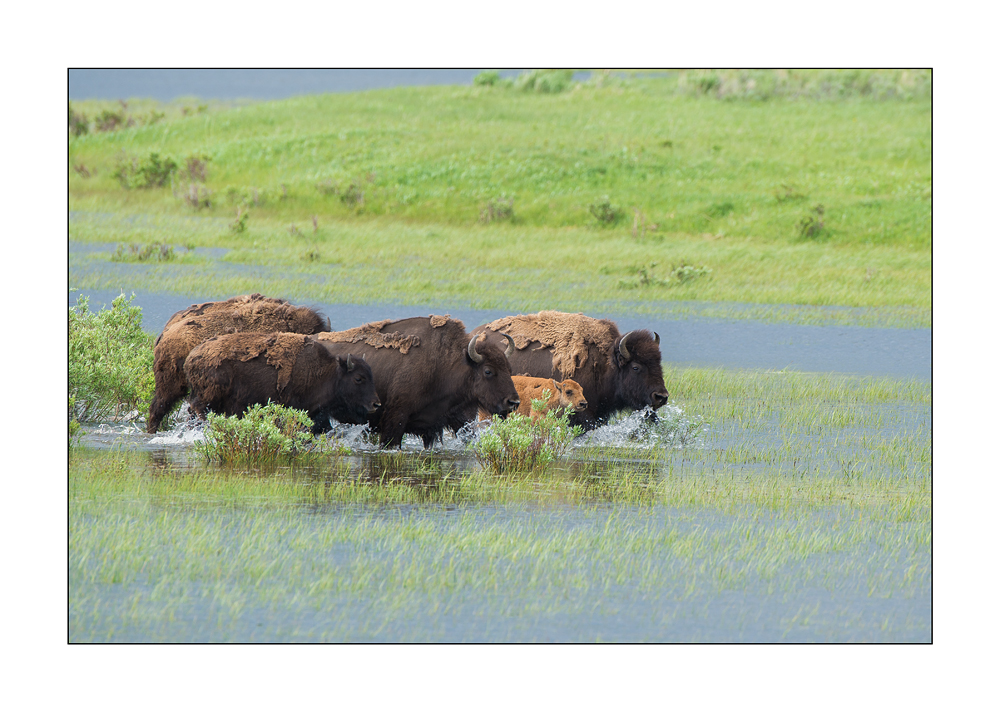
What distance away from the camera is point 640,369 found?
14.9m

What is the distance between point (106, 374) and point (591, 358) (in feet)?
20.1

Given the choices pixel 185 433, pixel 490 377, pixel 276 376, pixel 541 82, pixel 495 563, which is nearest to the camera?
pixel 495 563

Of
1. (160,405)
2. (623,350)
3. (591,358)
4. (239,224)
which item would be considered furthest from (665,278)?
(160,405)

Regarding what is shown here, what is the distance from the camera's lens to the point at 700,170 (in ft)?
129

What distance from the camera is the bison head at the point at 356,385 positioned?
1386 cm

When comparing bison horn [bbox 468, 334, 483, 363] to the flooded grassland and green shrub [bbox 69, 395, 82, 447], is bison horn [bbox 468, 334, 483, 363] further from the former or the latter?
green shrub [bbox 69, 395, 82, 447]

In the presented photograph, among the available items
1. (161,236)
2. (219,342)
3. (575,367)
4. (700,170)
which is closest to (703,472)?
(575,367)

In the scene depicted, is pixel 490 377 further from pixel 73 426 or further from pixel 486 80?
pixel 486 80

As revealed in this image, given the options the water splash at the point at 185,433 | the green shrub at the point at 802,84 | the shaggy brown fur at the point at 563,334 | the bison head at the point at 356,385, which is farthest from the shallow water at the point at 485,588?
the green shrub at the point at 802,84

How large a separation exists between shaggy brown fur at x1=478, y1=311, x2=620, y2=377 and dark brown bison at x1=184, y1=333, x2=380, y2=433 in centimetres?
254

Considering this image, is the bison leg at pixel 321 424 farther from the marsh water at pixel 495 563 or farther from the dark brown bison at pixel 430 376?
the dark brown bison at pixel 430 376

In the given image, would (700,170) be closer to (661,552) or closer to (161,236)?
(161,236)

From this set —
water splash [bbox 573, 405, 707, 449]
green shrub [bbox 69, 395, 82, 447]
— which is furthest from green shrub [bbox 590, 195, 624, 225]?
green shrub [bbox 69, 395, 82, 447]

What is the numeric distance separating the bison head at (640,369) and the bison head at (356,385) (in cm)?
316
